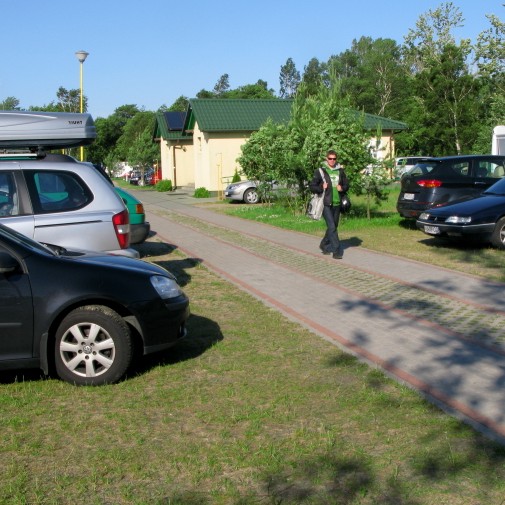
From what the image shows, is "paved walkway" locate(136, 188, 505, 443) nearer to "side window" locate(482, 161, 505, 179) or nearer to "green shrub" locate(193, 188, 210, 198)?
"side window" locate(482, 161, 505, 179)

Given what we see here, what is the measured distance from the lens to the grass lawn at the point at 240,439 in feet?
13.7

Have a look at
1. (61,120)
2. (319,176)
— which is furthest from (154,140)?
(61,120)

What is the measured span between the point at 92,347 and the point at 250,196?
25.9m

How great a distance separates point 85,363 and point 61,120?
4.18 m

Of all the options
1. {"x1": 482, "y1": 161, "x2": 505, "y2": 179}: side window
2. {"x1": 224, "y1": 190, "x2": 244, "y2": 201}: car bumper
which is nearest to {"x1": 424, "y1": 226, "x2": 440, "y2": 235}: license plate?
{"x1": 482, "y1": 161, "x2": 505, "y2": 179}: side window

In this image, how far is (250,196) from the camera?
104 feet

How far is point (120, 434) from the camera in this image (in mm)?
5074

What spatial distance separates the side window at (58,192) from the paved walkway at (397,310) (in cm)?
273

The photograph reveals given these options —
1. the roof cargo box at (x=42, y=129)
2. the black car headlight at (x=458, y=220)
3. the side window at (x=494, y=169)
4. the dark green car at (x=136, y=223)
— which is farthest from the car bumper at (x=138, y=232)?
the side window at (x=494, y=169)

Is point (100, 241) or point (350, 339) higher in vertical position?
point (100, 241)

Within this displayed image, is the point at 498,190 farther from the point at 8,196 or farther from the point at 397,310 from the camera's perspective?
the point at 8,196

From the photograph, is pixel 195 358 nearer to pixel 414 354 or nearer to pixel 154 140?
pixel 414 354

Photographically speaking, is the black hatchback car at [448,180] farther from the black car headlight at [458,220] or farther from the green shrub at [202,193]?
the green shrub at [202,193]

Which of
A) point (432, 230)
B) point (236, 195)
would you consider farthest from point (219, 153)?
point (432, 230)
